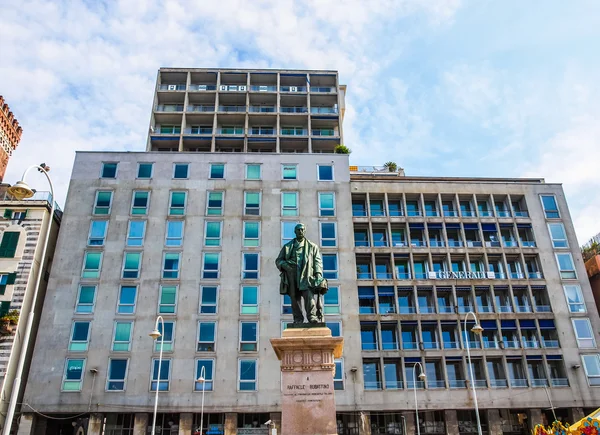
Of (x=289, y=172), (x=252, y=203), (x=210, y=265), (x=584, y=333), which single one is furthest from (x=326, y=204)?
(x=584, y=333)

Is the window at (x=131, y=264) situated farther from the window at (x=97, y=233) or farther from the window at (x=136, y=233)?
the window at (x=97, y=233)

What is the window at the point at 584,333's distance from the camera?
46.0 meters

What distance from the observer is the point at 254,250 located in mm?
47531

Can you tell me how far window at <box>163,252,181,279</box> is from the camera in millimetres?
46000

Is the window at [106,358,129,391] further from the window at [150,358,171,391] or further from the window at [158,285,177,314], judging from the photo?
the window at [158,285,177,314]

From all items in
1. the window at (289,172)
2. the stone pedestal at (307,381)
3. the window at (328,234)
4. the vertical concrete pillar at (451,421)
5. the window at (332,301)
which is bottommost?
the stone pedestal at (307,381)

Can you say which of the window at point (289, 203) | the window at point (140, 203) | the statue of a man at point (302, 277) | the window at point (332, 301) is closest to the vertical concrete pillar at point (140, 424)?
the window at point (332, 301)

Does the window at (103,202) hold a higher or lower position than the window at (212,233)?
higher

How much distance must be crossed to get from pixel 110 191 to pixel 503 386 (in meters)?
40.8

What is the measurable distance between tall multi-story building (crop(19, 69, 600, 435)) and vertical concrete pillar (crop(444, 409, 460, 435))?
16 centimetres

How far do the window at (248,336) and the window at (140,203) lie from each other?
48.9ft

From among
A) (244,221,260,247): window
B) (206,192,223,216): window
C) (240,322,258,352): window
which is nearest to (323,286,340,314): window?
(240,322,258,352): window

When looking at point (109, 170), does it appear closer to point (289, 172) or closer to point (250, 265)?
point (250, 265)

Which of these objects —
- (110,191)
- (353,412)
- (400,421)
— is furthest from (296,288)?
(110,191)
